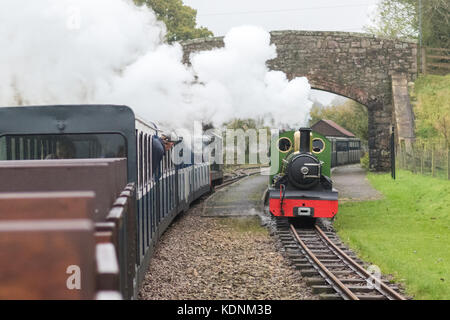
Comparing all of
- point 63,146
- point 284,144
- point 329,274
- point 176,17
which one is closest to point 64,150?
point 63,146

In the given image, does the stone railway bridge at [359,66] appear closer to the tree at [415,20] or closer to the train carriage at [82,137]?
the tree at [415,20]

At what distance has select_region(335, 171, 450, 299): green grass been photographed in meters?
8.20

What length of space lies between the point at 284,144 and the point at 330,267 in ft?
17.0

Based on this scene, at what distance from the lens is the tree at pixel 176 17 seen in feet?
137

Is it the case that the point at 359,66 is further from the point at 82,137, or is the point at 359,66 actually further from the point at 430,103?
the point at 82,137

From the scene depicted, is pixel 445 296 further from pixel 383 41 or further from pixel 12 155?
pixel 383 41

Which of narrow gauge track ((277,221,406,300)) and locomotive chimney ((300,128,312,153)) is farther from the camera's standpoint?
locomotive chimney ((300,128,312,153))

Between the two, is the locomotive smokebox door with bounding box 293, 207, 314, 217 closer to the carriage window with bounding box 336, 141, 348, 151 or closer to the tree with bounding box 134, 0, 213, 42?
the carriage window with bounding box 336, 141, 348, 151

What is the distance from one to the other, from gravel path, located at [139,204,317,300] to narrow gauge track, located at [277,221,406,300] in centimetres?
25

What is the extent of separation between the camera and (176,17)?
42719 millimetres

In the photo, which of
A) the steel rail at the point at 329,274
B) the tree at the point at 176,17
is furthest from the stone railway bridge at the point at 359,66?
the tree at the point at 176,17

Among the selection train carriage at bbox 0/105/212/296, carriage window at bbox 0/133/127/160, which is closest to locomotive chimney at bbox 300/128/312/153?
train carriage at bbox 0/105/212/296

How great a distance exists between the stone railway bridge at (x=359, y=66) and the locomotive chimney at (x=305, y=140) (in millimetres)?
12716
